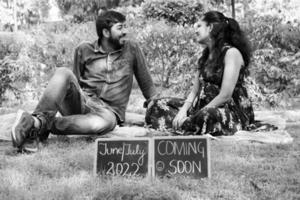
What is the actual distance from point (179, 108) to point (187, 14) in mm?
7647

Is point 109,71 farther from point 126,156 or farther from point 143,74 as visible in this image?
point 126,156

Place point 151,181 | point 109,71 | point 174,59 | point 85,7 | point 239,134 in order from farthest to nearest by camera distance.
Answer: point 85,7
point 174,59
point 109,71
point 239,134
point 151,181

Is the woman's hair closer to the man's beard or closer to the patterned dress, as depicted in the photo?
the patterned dress

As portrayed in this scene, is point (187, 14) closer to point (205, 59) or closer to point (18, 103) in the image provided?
point (18, 103)

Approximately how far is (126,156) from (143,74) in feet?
6.40

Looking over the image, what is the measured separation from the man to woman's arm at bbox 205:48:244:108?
0.77 metres

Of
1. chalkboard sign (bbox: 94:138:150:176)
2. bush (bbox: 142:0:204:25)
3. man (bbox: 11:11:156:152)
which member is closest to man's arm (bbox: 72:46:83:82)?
man (bbox: 11:11:156:152)

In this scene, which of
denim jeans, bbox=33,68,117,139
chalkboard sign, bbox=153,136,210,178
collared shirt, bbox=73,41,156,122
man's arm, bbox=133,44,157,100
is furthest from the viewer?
man's arm, bbox=133,44,157,100

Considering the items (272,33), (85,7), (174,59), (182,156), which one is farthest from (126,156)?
(85,7)

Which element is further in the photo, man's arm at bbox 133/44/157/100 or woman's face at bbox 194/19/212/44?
man's arm at bbox 133/44/157/100

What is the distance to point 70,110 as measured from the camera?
459 centimetres

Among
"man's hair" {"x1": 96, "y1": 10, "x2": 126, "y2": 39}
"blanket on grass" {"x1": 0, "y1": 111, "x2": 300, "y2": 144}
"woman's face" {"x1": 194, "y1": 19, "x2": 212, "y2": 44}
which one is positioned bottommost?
"blanket on grass" {"x1": 0, "y1": 111, "x2": 300, "y2": 144}

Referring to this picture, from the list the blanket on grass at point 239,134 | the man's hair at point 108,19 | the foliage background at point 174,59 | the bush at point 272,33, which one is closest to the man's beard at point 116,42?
the man's hair at point 108,19

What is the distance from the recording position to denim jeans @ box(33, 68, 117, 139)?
4.14 meters
